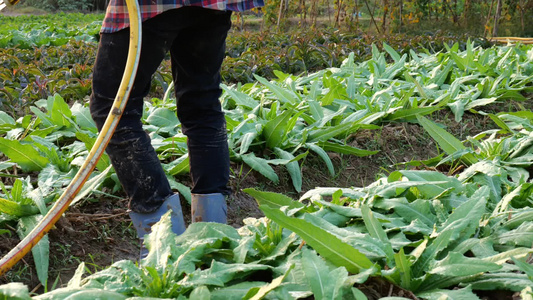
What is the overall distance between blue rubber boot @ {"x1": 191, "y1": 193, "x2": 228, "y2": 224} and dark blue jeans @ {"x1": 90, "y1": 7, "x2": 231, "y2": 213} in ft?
0.10

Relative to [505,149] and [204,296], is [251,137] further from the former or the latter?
[204,296]

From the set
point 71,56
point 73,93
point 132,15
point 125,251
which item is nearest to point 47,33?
point 71,56

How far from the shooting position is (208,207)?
246 cm

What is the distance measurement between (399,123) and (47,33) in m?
7.72

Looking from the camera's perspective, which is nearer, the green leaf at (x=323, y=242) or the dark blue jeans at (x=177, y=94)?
the green leaf at (x=323, y=242)

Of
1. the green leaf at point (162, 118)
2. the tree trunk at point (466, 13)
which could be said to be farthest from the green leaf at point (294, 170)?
the tree trunk at point (466, 13)

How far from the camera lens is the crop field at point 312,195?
5.12ft

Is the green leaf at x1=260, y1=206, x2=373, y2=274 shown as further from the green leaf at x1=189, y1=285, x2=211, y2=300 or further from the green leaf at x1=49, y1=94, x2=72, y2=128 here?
the green leaf at x1=49, y1=94, x2=72, y2=128

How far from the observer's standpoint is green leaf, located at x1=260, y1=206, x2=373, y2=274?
5.20 ft

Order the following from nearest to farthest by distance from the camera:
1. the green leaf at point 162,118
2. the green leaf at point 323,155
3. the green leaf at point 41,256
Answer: the green leaf at point 41,256, the green leaf at point 323,155, the green leaf at point 162,118

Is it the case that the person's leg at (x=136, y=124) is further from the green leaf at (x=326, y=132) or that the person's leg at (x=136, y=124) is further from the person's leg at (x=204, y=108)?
the green leaf at (x=326, y=132)

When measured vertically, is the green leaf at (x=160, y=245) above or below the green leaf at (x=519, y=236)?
above

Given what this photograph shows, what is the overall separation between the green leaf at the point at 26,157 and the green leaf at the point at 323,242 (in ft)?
5.63

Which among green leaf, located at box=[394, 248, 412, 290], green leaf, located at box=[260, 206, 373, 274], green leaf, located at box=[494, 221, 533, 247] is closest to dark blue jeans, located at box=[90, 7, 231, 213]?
green leaf, located at box=[260, 206, 373, 274]
